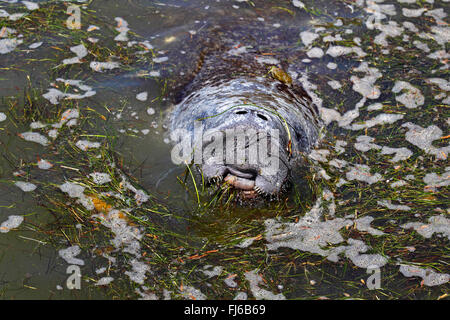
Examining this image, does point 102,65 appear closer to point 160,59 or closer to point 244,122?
point 160,59

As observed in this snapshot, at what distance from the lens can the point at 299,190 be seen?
4625 millimetres

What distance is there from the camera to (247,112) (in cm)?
445

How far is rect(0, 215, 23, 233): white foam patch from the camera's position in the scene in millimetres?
3877

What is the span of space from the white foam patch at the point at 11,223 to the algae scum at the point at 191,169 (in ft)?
0.06

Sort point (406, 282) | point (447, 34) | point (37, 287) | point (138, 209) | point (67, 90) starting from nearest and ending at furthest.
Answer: point (37, 287)
point (406, 282)
point (138, 209)
point (67, 90)
point (447, 34)

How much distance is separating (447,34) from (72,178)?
6.08 m

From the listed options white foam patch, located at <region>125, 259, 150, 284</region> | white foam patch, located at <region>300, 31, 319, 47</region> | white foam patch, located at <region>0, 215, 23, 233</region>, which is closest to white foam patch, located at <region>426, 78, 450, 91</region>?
white foam patch, located at <region>300, 31, 319, 47</region>

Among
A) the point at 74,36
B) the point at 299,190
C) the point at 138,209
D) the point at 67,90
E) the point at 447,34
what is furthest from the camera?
the point at 447,34

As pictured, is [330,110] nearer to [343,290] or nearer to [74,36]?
[343,290]

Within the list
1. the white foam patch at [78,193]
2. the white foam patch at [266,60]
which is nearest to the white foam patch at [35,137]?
the white foam patch at [78,193]

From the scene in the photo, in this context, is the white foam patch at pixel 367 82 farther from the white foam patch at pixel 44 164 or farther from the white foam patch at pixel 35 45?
the white foam patch at pixel 35 45

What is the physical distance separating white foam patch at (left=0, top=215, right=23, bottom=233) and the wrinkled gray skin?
1807 mm

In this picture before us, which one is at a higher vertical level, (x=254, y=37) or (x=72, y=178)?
(x=254, y=37)

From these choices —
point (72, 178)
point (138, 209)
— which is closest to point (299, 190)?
point (138, 209)
